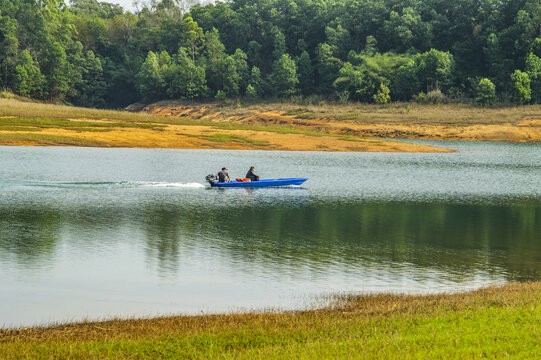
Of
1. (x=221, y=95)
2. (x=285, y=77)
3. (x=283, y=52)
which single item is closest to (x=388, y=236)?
(x=285, y=77)

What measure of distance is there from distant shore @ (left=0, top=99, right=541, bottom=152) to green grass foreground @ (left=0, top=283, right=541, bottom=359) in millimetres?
66638

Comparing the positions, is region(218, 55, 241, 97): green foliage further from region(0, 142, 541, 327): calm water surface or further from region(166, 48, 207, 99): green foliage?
region(0, 142, 541, 327): calm water surface

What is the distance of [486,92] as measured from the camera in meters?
114

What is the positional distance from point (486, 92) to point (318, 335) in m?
111

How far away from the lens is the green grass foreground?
1135 cm

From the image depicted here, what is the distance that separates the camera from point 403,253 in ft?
87.0

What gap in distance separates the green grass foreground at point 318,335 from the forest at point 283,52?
348ft

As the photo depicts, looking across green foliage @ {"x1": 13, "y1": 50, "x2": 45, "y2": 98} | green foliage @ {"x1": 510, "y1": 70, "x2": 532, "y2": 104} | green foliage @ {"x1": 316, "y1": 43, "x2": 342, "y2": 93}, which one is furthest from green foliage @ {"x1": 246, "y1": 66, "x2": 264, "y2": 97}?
green foliage @ {"x1": 510, "y1": 70, "x2": 532, "y2": 104}

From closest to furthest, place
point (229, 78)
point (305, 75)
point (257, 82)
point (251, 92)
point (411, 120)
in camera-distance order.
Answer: point (411, 120) → point (251, 92) → point (305, 75) → point (257, 82) → point (229, 78)

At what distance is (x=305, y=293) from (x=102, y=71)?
162m

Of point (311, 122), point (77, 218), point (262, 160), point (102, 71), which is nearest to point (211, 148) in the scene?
point (262, 160)

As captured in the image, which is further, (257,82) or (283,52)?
(283,52)

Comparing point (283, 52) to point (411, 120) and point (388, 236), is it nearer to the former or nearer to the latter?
point (411, 120)

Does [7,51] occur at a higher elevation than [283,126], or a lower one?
higher
